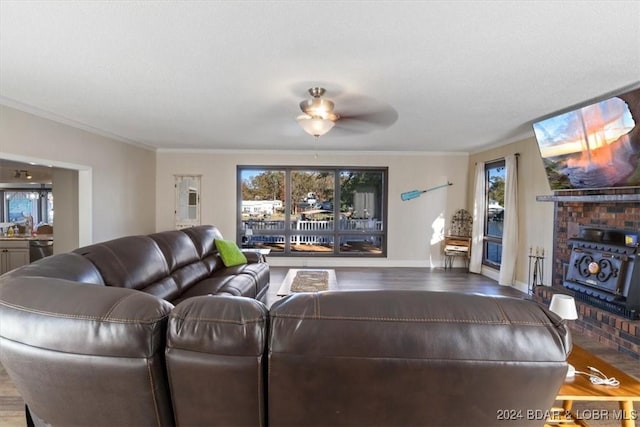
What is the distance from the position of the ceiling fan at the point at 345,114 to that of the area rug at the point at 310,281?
63.7 inches

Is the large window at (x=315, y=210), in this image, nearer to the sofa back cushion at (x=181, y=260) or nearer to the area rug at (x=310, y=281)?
the area rug at (x=310, y=281)

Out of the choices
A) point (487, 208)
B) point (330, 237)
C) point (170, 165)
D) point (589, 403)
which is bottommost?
point (589, 403)

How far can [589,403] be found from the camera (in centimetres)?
211

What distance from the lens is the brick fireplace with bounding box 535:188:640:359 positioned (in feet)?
9.64

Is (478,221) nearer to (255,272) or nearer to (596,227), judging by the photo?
(596,227)

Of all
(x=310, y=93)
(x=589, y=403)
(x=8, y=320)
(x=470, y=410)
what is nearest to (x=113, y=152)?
(x=310, y=93)

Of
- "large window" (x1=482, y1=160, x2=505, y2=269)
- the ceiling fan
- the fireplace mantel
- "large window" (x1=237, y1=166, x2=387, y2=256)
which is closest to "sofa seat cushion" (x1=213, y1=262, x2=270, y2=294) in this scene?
the ceiling fan

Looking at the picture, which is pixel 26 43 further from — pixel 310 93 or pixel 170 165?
pixel 170 165

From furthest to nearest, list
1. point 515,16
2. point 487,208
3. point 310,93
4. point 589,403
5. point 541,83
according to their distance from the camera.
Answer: point 487,208, point 310,93, point 541,83, point 589,403, point 515,16

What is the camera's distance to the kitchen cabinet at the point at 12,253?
5086 millimetres

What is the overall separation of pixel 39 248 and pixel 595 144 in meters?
8.05

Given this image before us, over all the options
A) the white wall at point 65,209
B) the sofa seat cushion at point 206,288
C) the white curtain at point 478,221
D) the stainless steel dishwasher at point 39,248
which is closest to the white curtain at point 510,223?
the white curtain at point 478,221

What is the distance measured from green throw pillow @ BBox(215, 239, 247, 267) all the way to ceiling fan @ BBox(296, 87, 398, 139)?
6.40 ft

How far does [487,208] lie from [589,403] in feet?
14.3
